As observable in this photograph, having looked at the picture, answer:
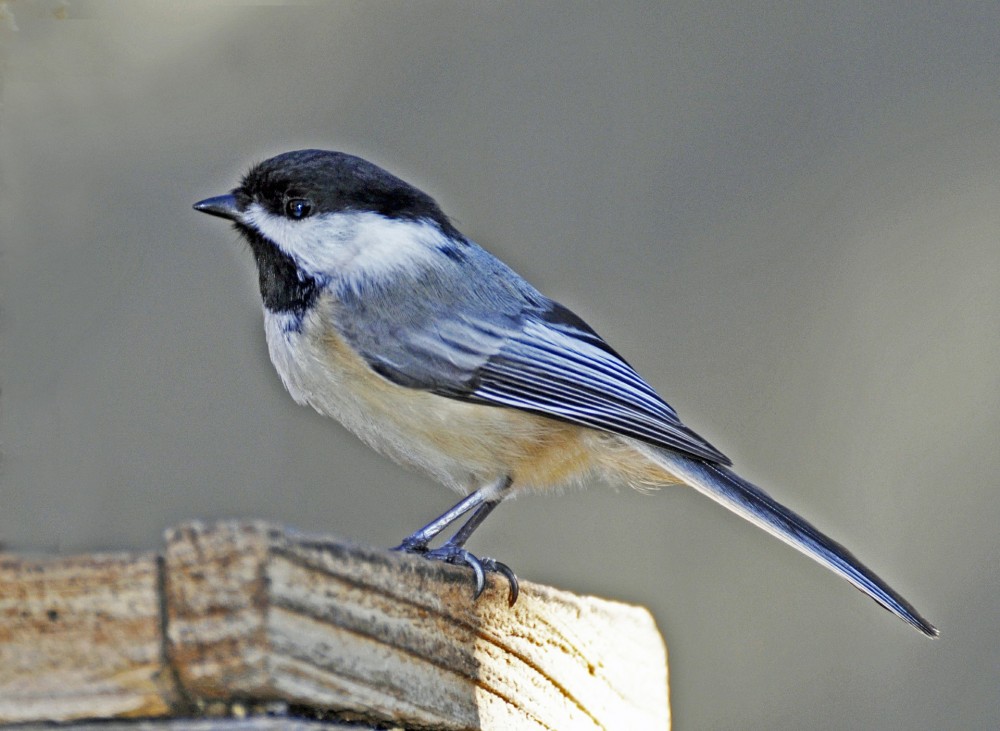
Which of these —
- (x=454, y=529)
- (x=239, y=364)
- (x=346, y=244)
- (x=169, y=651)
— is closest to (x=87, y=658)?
(x=169, y=651)

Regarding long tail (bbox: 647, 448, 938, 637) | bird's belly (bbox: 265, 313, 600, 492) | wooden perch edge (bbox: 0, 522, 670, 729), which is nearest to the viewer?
wooden perch edge (bbox: 0, 522, 670, 729)

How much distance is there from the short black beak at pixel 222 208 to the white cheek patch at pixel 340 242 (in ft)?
0.05

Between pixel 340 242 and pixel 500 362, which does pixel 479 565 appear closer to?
pixel 500 362

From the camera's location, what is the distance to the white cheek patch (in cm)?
146

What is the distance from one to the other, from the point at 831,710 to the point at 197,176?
4.73 feet

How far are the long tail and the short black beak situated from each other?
60 centimetres

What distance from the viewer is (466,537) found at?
1.53 meters

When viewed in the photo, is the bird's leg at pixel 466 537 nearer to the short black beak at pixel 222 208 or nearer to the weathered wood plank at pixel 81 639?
the weathered wood plank at pixel 81 639

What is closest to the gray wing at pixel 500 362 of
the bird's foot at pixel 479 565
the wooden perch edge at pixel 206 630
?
the bird's foot at pixel 479 565

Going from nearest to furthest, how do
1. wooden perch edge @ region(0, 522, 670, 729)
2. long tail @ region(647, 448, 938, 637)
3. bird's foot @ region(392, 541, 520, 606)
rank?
1. wooden perch edge @ region(0, 522, 670, 729)
2. bird's foot @ region(392, 541, 520, 606)
3. long tail @ region(647, 448, 938, 637)

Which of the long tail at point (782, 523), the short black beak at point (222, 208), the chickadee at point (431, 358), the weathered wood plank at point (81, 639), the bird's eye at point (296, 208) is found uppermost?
Answer: the bird's eye at point (296, 208)

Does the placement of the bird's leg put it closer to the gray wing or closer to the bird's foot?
the bird's foot

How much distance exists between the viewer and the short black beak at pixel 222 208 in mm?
1471

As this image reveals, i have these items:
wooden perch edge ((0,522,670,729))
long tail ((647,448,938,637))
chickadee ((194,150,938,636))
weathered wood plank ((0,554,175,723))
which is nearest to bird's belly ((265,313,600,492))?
chickadee ((194,150,938,636))
